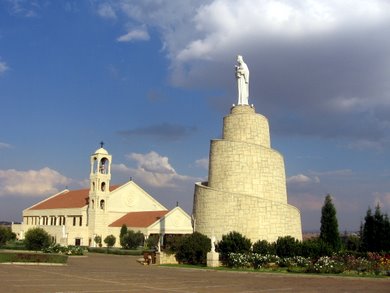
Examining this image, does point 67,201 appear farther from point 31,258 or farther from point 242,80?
point 242,80

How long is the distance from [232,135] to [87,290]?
2222 centimetres

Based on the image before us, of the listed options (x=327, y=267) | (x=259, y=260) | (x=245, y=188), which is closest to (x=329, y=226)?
(x=245, y=188)

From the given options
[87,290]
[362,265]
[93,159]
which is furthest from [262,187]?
[93,159]

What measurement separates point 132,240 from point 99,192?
12.5 metres

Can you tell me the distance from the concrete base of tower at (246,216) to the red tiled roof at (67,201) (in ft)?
137

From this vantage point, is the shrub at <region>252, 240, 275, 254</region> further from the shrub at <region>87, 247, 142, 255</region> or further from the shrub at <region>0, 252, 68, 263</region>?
the shrub at <region>87, 247, 142, 255</region>

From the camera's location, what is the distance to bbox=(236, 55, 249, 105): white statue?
123ft

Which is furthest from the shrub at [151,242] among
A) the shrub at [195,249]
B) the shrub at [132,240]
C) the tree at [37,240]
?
the shrub at [195,249]

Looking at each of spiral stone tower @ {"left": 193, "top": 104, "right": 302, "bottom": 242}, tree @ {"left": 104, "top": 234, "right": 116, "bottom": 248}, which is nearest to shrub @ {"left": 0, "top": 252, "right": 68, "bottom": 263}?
spiral stone tower @ {"left": 193, "top": 104, "right": 302, "bottom": 242}

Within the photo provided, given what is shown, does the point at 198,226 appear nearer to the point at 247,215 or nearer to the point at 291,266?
the point at 247,215

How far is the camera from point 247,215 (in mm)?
33344

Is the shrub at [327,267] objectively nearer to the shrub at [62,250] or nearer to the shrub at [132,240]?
the shrub at [62,250]

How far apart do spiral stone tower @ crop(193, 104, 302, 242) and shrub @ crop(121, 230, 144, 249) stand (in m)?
24.9

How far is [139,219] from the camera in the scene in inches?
2616
